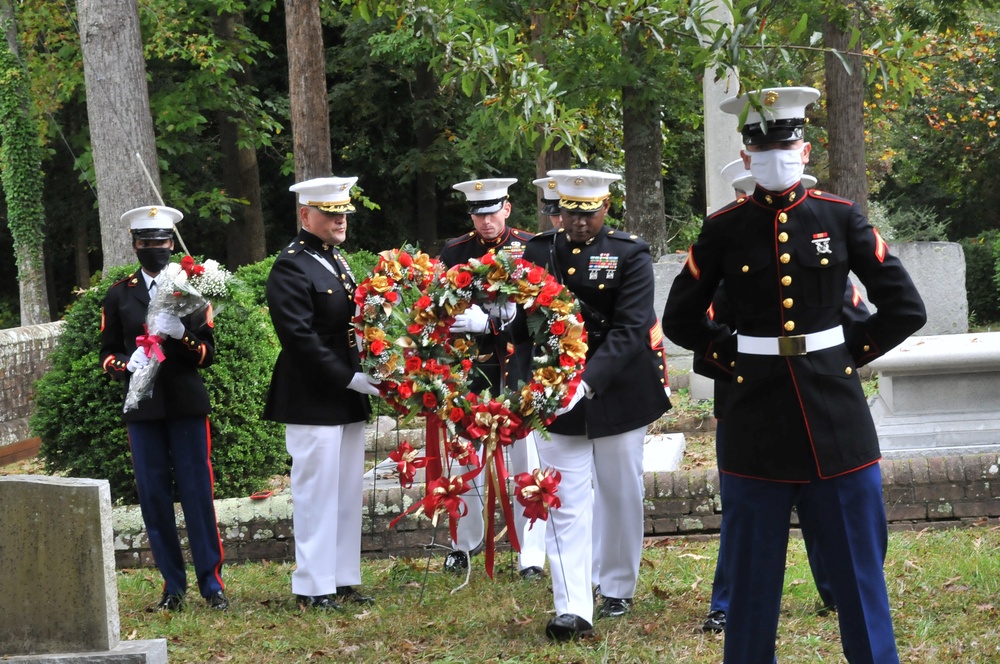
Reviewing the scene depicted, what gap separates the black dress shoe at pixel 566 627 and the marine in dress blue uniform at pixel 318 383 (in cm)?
138

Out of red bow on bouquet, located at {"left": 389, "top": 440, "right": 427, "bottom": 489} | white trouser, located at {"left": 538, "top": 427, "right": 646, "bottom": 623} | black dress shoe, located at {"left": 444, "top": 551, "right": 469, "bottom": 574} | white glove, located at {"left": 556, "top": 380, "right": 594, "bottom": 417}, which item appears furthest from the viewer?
black dress shoe, located at {"left": 444, "top": 551, "right": 469, "bottom": 574}

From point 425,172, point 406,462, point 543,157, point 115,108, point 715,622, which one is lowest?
point 715,622

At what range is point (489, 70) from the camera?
5820mm

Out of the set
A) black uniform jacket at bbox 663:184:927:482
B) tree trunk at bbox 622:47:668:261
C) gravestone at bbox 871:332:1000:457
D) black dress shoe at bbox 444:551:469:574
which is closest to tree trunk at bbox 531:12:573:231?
tree trunk at bbox 622:47:668:261

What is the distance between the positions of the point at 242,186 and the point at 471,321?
1794 centimetres

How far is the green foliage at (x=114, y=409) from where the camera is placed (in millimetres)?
8297

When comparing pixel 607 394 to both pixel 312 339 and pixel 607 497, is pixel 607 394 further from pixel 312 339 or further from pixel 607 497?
pixel 312 339

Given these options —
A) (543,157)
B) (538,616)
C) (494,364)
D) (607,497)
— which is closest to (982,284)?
(543,157)

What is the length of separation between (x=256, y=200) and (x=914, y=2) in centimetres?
1307

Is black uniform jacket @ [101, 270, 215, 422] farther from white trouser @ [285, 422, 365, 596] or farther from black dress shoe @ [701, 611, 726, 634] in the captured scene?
black dress shoe @ [701, 611, 726, 634]

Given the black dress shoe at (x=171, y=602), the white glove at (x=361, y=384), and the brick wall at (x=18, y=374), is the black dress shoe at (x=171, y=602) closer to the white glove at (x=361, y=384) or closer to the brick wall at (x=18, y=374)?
the white glove at (x=361, y=384)

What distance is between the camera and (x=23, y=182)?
2564 centimetres

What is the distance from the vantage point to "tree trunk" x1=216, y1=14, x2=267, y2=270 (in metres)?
22.7

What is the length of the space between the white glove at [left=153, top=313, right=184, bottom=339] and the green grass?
4.98 ft
